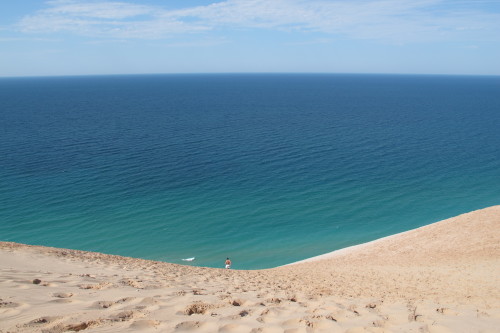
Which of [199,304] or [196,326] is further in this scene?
[199,304]

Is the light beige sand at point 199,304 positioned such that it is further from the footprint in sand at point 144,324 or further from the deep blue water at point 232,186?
the deep blue water at point 232,186

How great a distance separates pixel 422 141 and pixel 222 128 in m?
36.7

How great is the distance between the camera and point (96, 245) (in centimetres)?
2714

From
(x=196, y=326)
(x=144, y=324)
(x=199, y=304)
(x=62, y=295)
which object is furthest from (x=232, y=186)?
(x=144, y=324)

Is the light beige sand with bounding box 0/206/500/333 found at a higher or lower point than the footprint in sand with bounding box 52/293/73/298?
lower

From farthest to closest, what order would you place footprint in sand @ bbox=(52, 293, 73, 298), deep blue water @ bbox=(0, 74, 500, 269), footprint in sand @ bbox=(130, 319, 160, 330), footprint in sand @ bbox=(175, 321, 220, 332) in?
deep blue water @ bbox=(0, 74, 500, 269) → footprint in sand @ bbox=(52, 293, 73, 298) → footprint in sand @ bbox=(175, 321, 220, 332) → footprint in sand @ bbox=(130, 319, 160, 330)

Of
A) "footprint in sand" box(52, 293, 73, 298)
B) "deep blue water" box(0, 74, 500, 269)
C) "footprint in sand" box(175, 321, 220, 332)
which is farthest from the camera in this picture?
"deep blue water" box(0, 74, 500, 269)

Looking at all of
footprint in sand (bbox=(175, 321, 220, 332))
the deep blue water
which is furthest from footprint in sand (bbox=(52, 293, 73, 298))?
the deep blue water

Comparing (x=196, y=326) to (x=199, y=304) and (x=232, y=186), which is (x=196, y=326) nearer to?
(x=199, y=304)

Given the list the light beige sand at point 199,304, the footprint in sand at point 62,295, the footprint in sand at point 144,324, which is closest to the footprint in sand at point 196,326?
the light beige sand at point 199,304

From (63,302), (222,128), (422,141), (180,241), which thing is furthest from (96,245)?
(422,141)

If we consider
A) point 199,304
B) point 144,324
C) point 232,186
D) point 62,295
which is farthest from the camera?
point 232,186

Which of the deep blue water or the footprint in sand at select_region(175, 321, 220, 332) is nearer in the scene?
the footprint in sand at select_region(175, 321, 220, 332)

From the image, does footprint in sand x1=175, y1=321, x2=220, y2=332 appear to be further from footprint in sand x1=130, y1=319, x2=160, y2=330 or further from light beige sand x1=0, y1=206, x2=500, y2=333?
footprint in sand x1=130, y1=319, x2=160, y2=330
